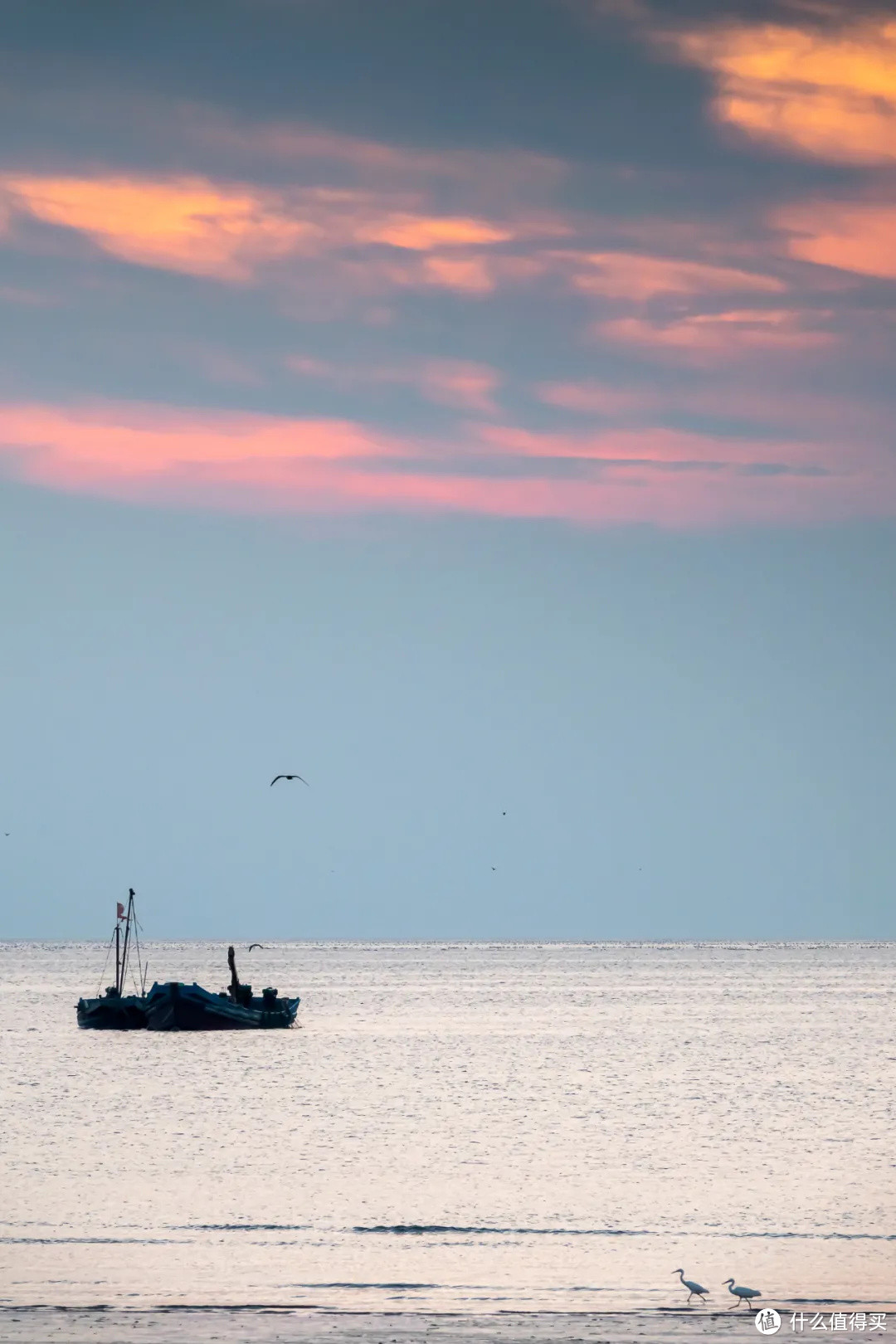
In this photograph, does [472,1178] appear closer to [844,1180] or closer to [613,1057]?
[844,1180]

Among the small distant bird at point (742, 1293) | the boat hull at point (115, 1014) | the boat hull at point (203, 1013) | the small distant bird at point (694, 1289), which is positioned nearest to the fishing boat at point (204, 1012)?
the boat hull at point (203, 1013)

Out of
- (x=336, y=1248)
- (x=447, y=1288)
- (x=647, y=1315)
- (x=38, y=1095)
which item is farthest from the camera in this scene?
(x=38, y=1095)

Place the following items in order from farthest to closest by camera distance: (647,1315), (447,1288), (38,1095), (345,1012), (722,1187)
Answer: (345,1012)
(38,1095)
(722,1187)
(447,1288)
(647,1315)

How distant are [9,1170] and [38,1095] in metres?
18.8

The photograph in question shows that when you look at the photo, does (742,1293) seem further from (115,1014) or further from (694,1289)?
(115,1014)

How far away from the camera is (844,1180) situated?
32.2 m

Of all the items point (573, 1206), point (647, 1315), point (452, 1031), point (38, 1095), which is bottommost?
point (647, 1315)

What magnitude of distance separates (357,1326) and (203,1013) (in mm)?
67480

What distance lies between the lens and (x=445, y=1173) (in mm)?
33219

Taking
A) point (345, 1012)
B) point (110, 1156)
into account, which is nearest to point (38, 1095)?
point (110, 1156)

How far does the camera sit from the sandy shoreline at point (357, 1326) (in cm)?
1830

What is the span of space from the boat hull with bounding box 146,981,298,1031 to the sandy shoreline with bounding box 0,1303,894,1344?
65332mm

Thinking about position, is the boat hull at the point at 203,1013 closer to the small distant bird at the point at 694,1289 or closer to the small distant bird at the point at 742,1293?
the small distant bird at the point at 694,1289

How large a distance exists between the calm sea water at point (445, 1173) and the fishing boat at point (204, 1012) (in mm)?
6305
